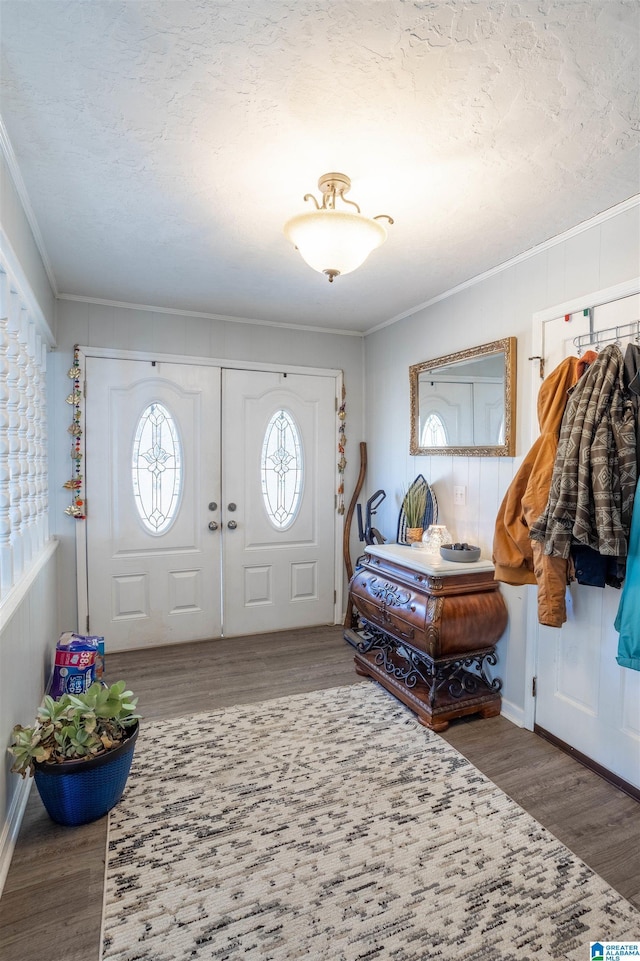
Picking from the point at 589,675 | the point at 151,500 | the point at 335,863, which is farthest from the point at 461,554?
the point at 151,500

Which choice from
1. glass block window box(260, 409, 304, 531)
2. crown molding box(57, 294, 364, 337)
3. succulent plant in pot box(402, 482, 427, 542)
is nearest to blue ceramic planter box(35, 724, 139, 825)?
succulent plant in pot box(402, 482, 427, 542)

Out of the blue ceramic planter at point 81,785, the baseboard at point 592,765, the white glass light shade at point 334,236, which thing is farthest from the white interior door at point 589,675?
the blue ceramic planter at point 81,785

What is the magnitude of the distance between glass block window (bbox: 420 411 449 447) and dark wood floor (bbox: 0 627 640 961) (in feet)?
5.29

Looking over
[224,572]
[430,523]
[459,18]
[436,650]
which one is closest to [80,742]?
[436,650]

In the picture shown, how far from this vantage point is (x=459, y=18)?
1.18 metres

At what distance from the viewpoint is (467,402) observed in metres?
2.98

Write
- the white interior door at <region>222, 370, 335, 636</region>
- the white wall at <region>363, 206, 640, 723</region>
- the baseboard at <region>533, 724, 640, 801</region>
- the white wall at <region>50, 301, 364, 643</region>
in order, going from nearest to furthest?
the baseboard at <region>533, 724, 640, 801</region> < the white wall at <region>363, 206, 640, 723</region> < the white wall at <region>50, 301, 364, 643</region> < the white interior door at <region>222, 370, 335, 636</region>

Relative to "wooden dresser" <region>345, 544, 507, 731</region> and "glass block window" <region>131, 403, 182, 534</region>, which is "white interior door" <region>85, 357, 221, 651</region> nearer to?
"glass block window" <region>131, 403, 182, 534</region>

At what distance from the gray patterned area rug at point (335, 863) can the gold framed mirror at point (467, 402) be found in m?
1.66

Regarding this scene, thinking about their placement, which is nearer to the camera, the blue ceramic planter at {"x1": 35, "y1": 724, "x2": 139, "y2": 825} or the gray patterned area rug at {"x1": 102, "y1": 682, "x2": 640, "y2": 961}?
the gray patterned area rug at {"x1": 102, "y1": 682, "x2": 640, "y2": 961}

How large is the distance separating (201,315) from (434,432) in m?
1.97

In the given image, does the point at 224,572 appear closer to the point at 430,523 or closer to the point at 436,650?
the point at 430,523

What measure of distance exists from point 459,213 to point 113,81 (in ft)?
4.61

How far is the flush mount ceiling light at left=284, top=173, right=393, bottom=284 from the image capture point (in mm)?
1677
